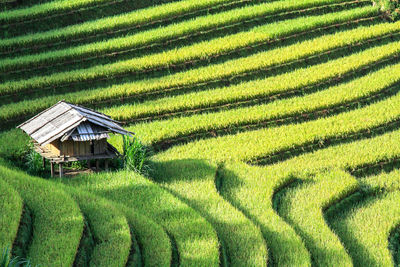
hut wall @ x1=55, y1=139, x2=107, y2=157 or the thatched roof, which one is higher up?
the thatched roof

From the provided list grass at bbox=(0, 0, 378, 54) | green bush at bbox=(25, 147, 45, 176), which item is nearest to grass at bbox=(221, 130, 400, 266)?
green bush at bbox=(25, 147, 45, 176)

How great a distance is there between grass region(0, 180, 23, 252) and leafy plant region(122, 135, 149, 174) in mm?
2607

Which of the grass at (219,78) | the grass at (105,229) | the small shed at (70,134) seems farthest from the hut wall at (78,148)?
the grass at (219,78)

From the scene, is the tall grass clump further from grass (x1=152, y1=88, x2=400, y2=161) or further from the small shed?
grass (x1=152, y1=88, x2=400, y2=161)

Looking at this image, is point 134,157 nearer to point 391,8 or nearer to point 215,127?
point 215,127

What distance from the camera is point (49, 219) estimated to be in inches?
362

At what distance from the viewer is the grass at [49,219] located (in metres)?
8.27

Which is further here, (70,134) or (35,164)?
(35,164)

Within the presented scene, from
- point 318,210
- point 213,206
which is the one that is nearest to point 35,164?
point 213,206

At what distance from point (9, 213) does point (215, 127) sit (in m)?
6.01

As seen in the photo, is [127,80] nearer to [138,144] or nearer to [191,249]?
[138,144]

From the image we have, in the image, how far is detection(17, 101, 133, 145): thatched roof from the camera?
11.3 meters

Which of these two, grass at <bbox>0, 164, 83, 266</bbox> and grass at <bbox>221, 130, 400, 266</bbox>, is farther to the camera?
grass at <bbox>221, 130, 400, 266</bbox>

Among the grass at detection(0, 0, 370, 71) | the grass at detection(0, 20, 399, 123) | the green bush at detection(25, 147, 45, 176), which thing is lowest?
the green bush at detection(25, 147, 45, 176)
